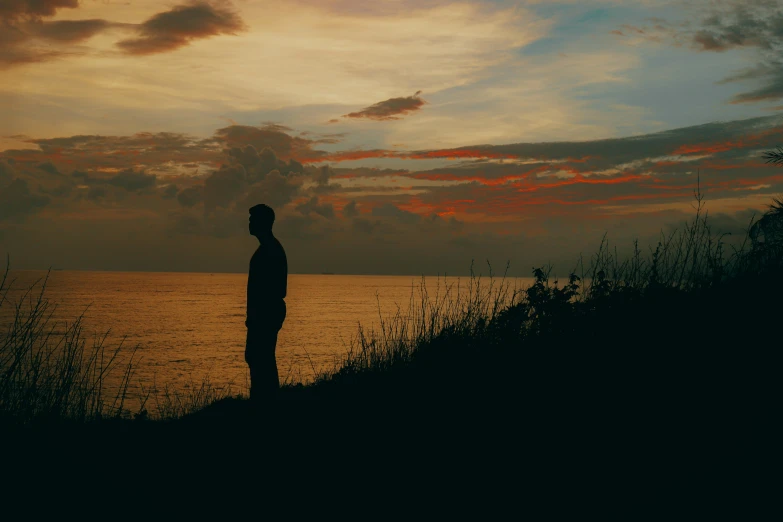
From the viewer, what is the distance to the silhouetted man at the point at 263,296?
7.23 metres

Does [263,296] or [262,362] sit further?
[262,362]

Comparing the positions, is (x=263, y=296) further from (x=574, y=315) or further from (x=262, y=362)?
(x=574, y=315)

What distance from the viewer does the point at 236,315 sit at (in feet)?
271

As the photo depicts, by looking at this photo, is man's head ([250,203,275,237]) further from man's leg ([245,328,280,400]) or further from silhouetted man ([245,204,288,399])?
man's leg ([245,328,280,400])

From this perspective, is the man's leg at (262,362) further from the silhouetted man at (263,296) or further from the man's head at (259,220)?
the man's head at (259,220)

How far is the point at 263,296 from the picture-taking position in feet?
23.7

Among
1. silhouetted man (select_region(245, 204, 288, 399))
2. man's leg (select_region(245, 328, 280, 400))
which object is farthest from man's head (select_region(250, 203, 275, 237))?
man's leg (select_region(245, 328, 280, 400))

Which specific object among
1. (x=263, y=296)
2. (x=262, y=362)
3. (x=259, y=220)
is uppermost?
(x=259, y=220)

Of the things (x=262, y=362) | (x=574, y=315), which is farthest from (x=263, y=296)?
(x=574, y=315)

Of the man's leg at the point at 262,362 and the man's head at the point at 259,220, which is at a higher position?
the man's head at the point at 259,220

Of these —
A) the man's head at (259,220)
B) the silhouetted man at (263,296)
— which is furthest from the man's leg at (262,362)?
the man's head at (259,220)

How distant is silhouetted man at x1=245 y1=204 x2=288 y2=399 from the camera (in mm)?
7227

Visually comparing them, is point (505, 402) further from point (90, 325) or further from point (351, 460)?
point (90, 325)

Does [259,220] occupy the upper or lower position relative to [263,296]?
upper
